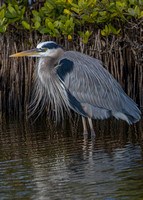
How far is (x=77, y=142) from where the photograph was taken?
641cm

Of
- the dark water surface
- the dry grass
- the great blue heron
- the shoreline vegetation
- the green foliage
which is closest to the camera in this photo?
the dark water surface

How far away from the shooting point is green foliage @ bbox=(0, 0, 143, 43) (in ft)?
28.9

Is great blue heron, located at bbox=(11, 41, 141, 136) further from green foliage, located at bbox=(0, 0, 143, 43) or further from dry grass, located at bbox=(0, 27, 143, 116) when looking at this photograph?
dry grass, located at bbox=(0, 27, 143, 116)

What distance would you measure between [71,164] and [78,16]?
186 inches

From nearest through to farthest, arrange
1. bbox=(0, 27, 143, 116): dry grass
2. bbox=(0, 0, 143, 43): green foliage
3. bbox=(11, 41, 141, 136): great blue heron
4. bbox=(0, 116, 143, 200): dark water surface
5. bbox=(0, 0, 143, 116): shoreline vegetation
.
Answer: bbox=(0, 116, 143, 200): dark water surface
bbox=(11, 41, 141, 136): great blue heron
bbox=(0, 0, 143, 43): green foliage
bbox=(0, 0, 143, 116): shoreline vegetation
bbox=(0, 27, 143, 116): dry grass

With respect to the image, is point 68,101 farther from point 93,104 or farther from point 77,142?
point 77,142

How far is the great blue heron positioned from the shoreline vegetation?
1.56 m

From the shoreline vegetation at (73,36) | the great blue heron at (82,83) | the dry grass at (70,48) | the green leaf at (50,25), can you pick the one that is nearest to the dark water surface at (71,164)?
the great blue heron at (82,83)

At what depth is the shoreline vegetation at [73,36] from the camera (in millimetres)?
9109

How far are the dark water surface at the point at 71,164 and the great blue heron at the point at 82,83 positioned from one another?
1.12 feet

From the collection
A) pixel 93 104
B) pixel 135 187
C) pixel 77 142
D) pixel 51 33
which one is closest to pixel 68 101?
pixel 93 104

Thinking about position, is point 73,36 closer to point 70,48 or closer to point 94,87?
point 70,48

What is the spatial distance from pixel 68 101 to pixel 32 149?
1.35 m

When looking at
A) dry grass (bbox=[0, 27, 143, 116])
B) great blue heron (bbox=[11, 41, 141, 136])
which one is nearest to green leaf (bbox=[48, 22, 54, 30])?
dry grass (bbox=[0, 27, 143, 116])
